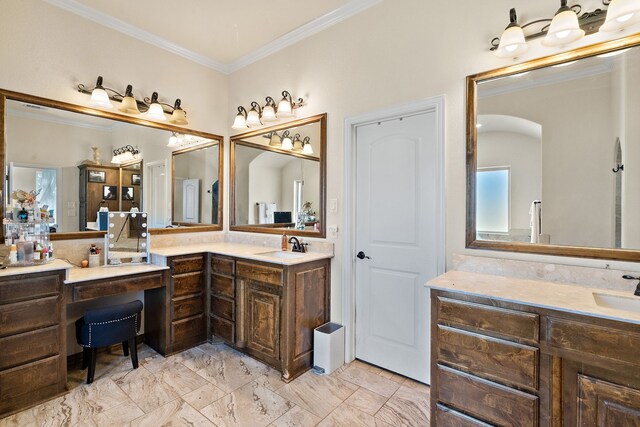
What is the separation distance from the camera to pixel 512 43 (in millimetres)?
1789

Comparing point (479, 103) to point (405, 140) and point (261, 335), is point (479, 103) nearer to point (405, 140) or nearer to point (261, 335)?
point (405, 140)

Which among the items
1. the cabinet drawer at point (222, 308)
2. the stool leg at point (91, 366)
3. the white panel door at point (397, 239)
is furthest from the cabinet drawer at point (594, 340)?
the stool leg at point (91, 366)

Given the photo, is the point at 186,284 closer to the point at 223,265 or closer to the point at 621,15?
the point at 223,265

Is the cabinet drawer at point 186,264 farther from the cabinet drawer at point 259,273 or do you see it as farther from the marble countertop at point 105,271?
the cabinet drawer at point 259,273

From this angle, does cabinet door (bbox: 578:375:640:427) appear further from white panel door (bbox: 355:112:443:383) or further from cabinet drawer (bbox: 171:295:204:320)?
cabinet drawer (bbox: 171:295:204:320)

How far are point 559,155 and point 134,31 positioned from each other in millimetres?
3786

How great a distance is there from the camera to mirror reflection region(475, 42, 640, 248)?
5.39 feet

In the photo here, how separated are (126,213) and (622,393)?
3.57 meters

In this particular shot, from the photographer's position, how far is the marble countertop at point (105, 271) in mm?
2309

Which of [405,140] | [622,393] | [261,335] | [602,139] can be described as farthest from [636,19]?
[261,335]

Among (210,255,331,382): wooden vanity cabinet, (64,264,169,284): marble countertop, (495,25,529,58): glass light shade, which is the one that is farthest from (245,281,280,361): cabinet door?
(495,25,529,58): glass light shade

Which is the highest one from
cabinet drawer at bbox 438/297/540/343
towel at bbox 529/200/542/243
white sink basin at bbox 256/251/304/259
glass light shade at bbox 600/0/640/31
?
glass light shade at bbox 600/0/640/31

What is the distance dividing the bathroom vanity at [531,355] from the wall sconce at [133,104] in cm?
303

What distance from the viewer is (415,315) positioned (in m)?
2.41
